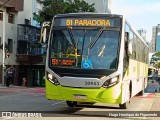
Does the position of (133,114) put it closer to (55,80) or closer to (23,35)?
(55,80)

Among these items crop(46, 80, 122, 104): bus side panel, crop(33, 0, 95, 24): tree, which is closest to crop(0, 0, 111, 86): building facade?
crop(33, 0, 95, 24): tree

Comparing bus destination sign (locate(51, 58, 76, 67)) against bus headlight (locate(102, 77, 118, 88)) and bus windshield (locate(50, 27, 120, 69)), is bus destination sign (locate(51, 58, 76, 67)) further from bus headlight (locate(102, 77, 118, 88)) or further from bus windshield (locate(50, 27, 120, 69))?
bus headlight (locate(102, 77, 118, 88))

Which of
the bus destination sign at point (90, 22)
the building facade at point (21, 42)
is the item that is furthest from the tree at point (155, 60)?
the bus destination sign at point (90, 22)

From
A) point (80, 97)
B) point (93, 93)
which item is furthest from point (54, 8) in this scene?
point (93, 93)

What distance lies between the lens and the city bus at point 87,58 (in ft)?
46.3

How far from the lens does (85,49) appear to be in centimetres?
1431

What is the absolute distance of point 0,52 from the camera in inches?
1692

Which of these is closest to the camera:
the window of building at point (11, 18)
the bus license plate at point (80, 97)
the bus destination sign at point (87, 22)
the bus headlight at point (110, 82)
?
the bus headlight at point (110, 82)

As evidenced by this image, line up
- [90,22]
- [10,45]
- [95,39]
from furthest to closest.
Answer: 1. [10,45]
2. [90,22]
3. [95,39]

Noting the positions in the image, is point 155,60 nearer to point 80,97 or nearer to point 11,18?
point 11,18

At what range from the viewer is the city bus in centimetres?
1411

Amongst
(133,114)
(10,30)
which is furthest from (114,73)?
(10,30)

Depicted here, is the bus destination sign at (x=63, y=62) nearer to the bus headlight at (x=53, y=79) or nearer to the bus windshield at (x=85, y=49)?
the bus windshield at (x=85, y=49)

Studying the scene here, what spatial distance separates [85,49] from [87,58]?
315 millimetres
